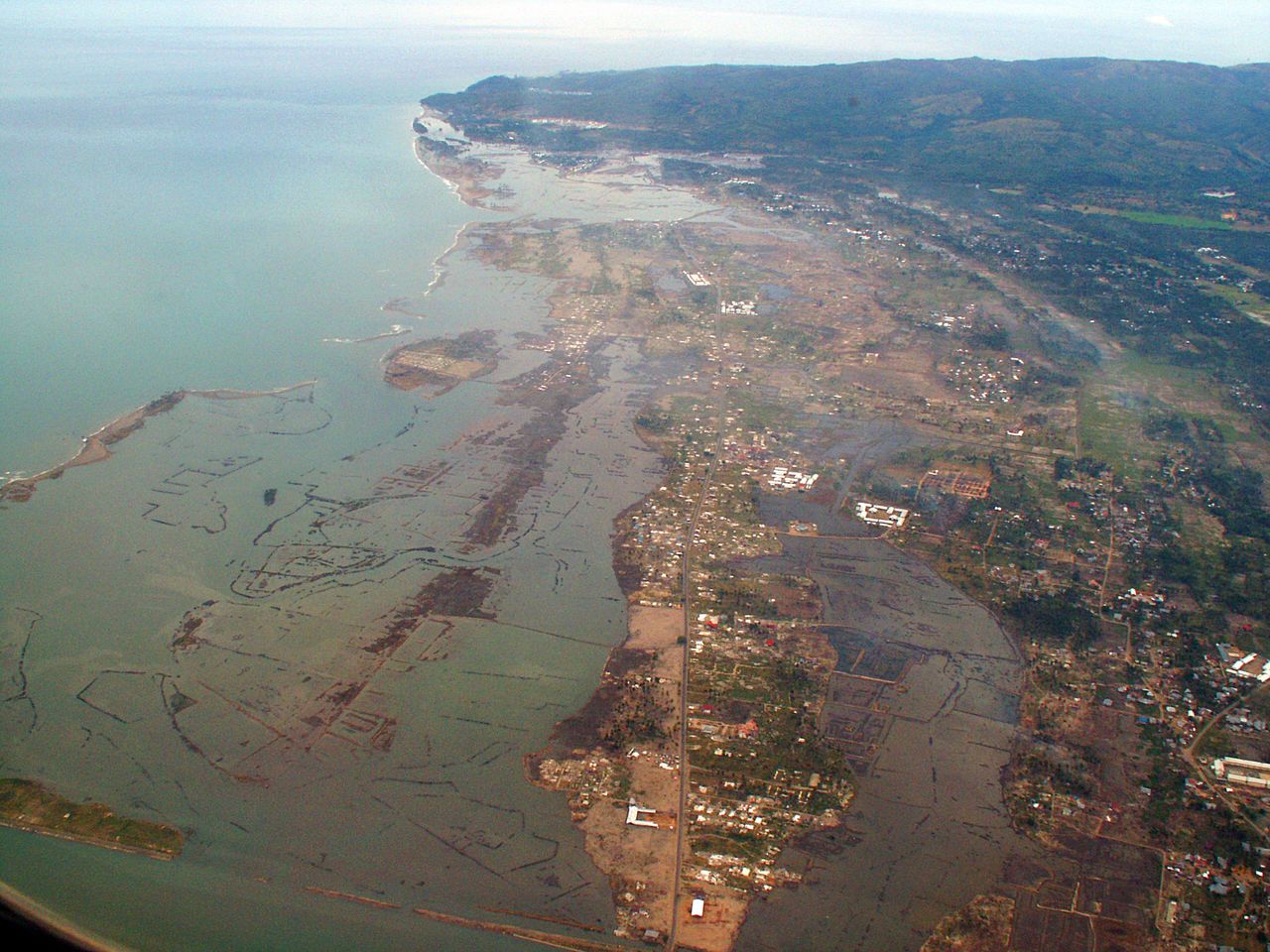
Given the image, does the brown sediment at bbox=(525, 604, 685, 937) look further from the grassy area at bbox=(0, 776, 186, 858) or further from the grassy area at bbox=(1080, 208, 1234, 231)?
the grassy area at bbox=(1080, 208, 1234, 231)

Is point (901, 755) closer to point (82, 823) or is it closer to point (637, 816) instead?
point (637, 816)

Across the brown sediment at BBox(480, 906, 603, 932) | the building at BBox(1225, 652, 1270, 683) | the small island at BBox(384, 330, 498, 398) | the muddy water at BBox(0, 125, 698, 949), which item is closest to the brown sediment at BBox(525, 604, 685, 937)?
the muddy water at BBox(0, 125, 698, 949)

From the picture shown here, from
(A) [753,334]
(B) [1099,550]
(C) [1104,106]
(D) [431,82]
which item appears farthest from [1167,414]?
(D) [431,82]

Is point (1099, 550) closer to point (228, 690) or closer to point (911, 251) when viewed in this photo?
point (228, 690)

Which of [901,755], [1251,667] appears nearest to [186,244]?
[901,755]

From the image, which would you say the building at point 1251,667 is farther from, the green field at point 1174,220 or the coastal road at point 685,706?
the green field at point 1174,220

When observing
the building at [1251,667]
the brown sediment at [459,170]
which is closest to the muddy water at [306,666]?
the building at [1251,667]

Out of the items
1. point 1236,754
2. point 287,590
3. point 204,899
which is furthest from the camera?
point 287,590
